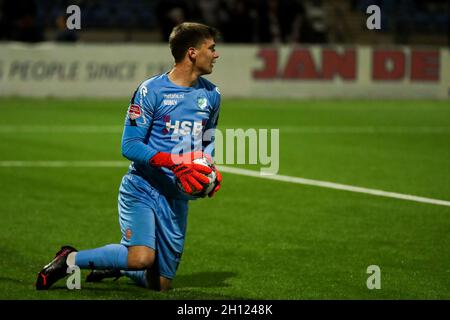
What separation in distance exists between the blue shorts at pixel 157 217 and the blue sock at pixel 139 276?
0.22 m

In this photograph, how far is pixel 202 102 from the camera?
7.93 meters

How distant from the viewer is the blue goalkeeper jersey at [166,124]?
7.70m

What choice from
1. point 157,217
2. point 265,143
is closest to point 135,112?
point 157,217

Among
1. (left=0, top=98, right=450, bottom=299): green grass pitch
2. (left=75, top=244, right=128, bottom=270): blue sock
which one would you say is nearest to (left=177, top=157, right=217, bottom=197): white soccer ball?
(left=75, top=244, right=128, bottom=270): blue sock

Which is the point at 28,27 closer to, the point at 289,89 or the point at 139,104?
the point at 289,89

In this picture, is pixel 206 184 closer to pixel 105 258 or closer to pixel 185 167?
pixel 185 167

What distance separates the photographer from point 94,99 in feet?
90.3

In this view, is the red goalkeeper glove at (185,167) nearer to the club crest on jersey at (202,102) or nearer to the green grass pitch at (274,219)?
the club crest on jersey at (202,102)

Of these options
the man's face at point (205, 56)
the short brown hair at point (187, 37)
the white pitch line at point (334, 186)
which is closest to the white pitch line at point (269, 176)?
the white pitch line at point (334, 186)

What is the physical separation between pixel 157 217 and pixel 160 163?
0.50 meters

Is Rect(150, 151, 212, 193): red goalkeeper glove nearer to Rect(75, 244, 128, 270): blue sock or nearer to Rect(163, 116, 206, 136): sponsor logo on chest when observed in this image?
Rect(163, 116, 206, 136): sponsor logo on chest

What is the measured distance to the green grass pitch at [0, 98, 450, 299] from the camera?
8070mm
